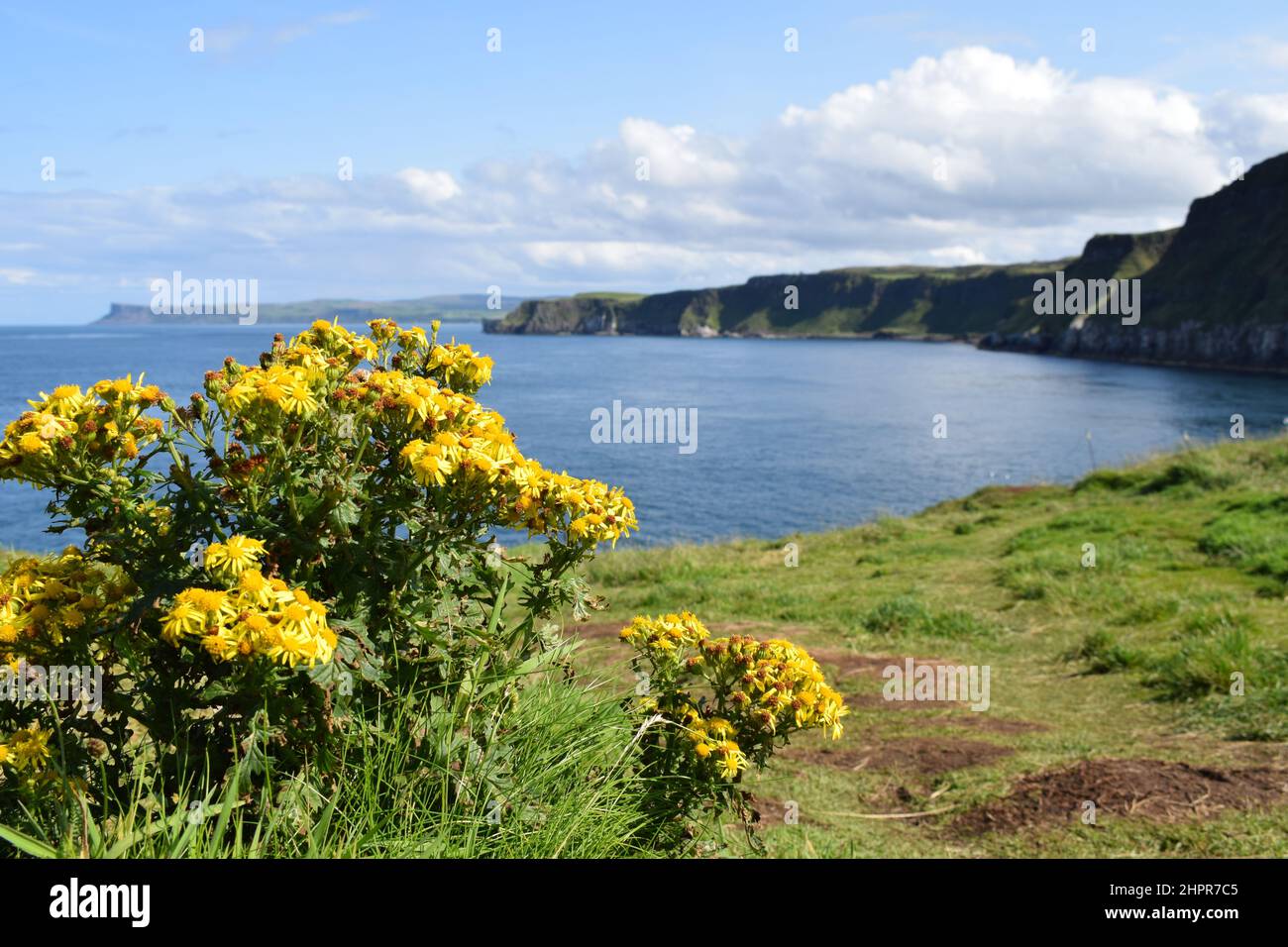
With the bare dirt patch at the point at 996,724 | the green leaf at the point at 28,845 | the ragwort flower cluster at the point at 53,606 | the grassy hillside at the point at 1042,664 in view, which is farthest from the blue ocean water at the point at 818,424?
the green leaf at the point at 28,845

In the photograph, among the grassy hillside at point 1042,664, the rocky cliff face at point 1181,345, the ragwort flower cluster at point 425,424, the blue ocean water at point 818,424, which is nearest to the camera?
the ragwort flower cluster at point 425,424

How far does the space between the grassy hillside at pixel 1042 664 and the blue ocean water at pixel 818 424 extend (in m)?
17.0

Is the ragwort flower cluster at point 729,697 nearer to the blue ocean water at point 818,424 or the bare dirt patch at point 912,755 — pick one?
the bare dirt patch at point 912,755

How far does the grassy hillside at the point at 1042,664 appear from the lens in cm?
606

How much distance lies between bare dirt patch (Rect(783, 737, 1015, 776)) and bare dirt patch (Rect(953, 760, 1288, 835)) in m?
0.67

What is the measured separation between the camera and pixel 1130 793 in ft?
20.5

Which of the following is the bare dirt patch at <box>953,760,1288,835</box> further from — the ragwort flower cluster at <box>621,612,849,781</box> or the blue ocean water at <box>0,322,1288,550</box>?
the blue ocean water at <box>0,322,1288,550</box>

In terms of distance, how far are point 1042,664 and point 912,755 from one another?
124 inches

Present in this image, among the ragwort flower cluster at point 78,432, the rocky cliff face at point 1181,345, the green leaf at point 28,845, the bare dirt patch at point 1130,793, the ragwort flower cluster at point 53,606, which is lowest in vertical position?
the bare dirt patch at point 1130,793

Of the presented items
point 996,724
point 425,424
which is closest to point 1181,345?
point 996,724

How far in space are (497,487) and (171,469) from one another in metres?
1.00
